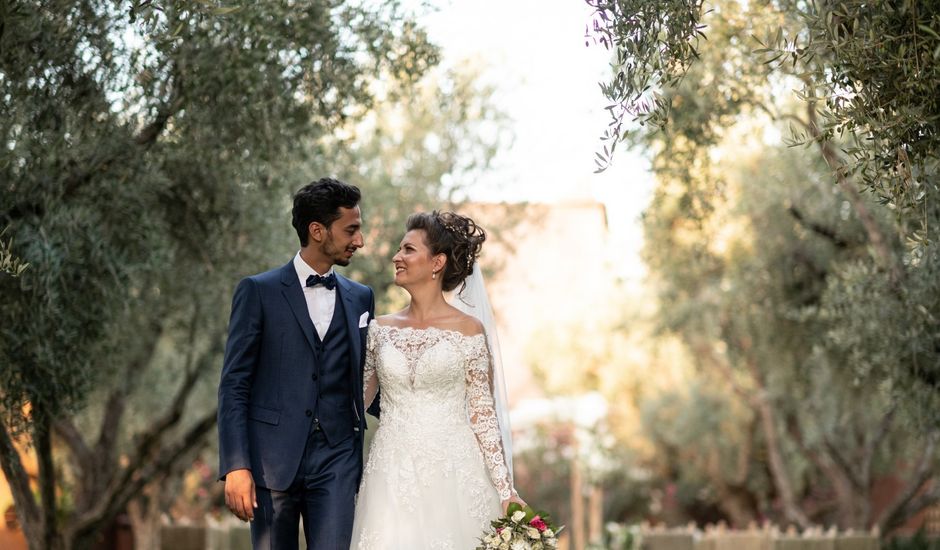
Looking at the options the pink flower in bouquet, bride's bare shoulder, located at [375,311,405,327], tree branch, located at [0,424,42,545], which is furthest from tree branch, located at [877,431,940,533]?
the pink flower in bouquet

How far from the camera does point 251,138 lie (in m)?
8.55

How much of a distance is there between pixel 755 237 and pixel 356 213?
9.69 meters

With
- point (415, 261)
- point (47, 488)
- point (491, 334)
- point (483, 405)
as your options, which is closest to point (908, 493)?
point (47, 488)

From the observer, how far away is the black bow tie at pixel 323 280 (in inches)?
229

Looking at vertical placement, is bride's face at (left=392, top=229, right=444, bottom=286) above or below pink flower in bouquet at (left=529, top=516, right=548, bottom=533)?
above

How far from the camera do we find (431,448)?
5.90 m

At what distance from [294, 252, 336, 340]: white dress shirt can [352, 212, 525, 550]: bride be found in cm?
27

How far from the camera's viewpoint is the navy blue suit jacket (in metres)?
5.45

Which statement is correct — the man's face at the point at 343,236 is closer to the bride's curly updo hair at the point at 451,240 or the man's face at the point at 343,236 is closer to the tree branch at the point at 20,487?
the bride's curly updo hair at the point at 451,240

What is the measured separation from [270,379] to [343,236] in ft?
2.38

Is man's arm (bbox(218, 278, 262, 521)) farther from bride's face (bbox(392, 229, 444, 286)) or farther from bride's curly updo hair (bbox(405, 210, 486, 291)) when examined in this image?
bride's curly updo hair (bbox(405, 210, 486, 291))

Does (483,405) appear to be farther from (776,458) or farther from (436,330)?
(776,458)

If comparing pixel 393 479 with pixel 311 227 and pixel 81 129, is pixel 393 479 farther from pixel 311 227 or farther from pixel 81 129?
pixel 81 129

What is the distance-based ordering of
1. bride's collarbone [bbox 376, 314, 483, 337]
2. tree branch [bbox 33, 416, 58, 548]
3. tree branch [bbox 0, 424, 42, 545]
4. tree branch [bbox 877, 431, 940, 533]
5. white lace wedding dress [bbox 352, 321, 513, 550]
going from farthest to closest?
tree branch [bbox 877, 431, 940, 533]
tree branch [bbox 33, 416, 58, 548]
tree branch [bbox 0, 424, 42, 545]
bride's collarbone [bbox 376, 314, 483, 337]
white lace wedding dress [bbox 352, 321, 513, 550]
